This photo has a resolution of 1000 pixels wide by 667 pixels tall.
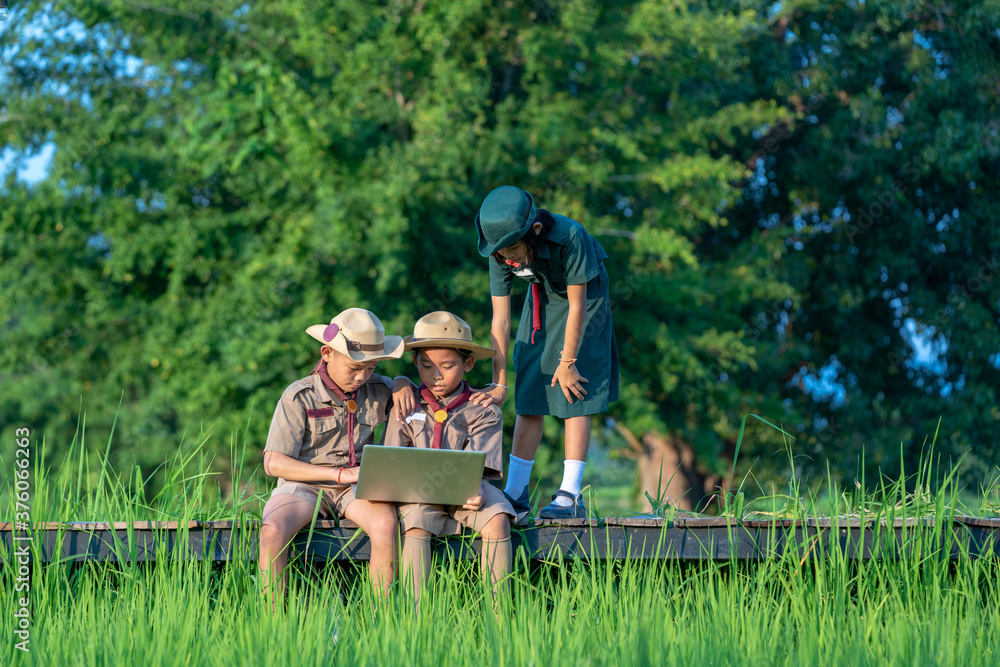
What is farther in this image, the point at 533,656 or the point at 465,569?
the point at 465,569

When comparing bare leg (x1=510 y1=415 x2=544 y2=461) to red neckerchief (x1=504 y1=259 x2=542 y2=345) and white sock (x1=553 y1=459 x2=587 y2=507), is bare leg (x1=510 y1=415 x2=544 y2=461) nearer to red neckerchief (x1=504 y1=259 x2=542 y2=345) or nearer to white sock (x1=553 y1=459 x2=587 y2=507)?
white sock (x1=553 y1=459 x2=587 y2=507)

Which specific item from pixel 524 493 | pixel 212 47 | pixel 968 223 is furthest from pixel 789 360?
pixel 524 493

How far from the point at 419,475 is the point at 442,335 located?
620 mm

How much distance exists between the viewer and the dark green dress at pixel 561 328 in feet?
12.9

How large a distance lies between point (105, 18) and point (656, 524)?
11145 mm

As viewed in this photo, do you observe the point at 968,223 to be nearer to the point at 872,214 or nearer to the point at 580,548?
the point at 872,214

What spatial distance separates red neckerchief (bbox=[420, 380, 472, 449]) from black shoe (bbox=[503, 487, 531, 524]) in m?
0.34

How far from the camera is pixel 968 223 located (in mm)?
13266

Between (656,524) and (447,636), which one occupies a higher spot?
(656,524)

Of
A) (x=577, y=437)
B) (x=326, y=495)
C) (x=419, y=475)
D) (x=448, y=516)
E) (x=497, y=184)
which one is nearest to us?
(x=419, y=475)

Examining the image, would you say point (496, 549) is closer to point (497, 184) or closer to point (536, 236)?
point (536, 236)

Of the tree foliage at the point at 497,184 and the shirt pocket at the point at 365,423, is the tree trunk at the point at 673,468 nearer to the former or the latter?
the tree foliage at the point at 497,184

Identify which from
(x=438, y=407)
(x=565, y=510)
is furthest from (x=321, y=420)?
(x=565, y=510)

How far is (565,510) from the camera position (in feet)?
12.2
